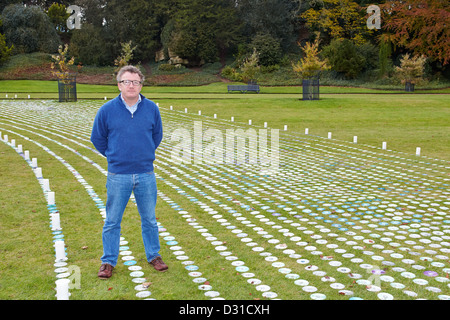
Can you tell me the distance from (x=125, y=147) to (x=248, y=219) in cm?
294

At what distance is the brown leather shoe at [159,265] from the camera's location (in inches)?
202

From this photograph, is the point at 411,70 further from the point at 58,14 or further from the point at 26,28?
the point at 58,14

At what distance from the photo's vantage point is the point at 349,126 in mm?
20188

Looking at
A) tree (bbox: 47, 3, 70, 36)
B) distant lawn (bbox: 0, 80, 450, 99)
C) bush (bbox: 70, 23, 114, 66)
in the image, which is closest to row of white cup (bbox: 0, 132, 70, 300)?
distant lawn (bbox: 0, 80, 450, 99)

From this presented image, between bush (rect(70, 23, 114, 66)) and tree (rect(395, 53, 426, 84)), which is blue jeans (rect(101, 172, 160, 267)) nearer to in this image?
tree (rect(395, 53, 426, 84))

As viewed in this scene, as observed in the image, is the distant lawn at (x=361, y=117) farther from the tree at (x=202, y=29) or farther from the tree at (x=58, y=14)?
the tree at (x=58, y=14)

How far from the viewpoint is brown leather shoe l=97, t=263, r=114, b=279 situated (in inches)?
192

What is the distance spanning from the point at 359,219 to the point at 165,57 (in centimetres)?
6816

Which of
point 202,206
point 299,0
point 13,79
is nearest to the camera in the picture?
point 202,206

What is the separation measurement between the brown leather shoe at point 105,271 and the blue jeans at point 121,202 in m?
0.05
